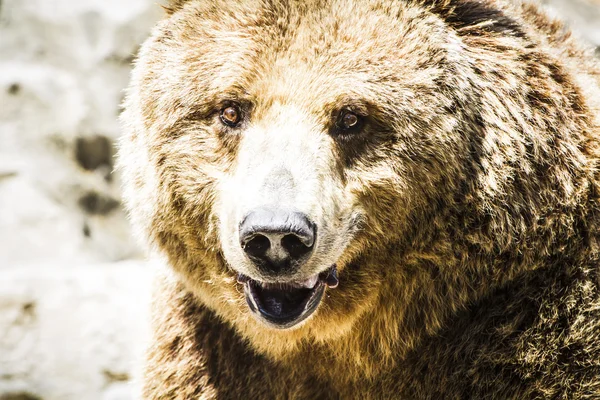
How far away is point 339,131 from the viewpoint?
3.28 m

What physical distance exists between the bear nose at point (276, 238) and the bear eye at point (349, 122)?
1.78 ft

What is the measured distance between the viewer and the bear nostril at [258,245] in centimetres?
293

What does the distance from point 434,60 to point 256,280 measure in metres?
1.13

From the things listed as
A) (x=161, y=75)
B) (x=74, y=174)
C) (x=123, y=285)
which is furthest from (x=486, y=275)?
(x=74, y=174)

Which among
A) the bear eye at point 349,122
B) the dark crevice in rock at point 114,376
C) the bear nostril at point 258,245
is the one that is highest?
the bear eye at point 349,122

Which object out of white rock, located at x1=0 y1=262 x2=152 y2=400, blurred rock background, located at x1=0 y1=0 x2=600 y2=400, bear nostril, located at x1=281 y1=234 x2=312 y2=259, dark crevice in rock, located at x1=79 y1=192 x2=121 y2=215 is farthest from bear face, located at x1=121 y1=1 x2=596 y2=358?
dark crevice in rock, located at x1=79 y1=192 x2=121 y2=215

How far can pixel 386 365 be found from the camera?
354 cm

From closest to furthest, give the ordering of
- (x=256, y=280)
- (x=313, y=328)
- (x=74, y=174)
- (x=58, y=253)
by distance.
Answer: (x=256, y=280)
(x=313, y=328)
(x=58, y=253)
(x=74, y=174)

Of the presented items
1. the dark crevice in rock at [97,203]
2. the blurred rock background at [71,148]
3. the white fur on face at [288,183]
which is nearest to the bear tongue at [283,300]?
the white fur on face at [288,183]

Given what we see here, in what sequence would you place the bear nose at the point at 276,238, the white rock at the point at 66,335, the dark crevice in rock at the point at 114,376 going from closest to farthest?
the bear nose at the point at 276,238 < the white rock at the point at 66,335 < the dark crevice in rock at the point at 114,376

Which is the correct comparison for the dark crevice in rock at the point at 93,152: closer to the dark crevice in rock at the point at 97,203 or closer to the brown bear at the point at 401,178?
the dark crevice in rock at the point at 97,203

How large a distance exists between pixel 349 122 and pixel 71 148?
506 cm

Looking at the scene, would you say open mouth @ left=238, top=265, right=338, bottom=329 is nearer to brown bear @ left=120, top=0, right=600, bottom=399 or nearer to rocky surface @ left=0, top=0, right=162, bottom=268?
brown bear @ left=120, top=0, right=600, bottom=399

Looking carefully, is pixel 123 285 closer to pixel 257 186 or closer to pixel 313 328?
pixel 313 328
